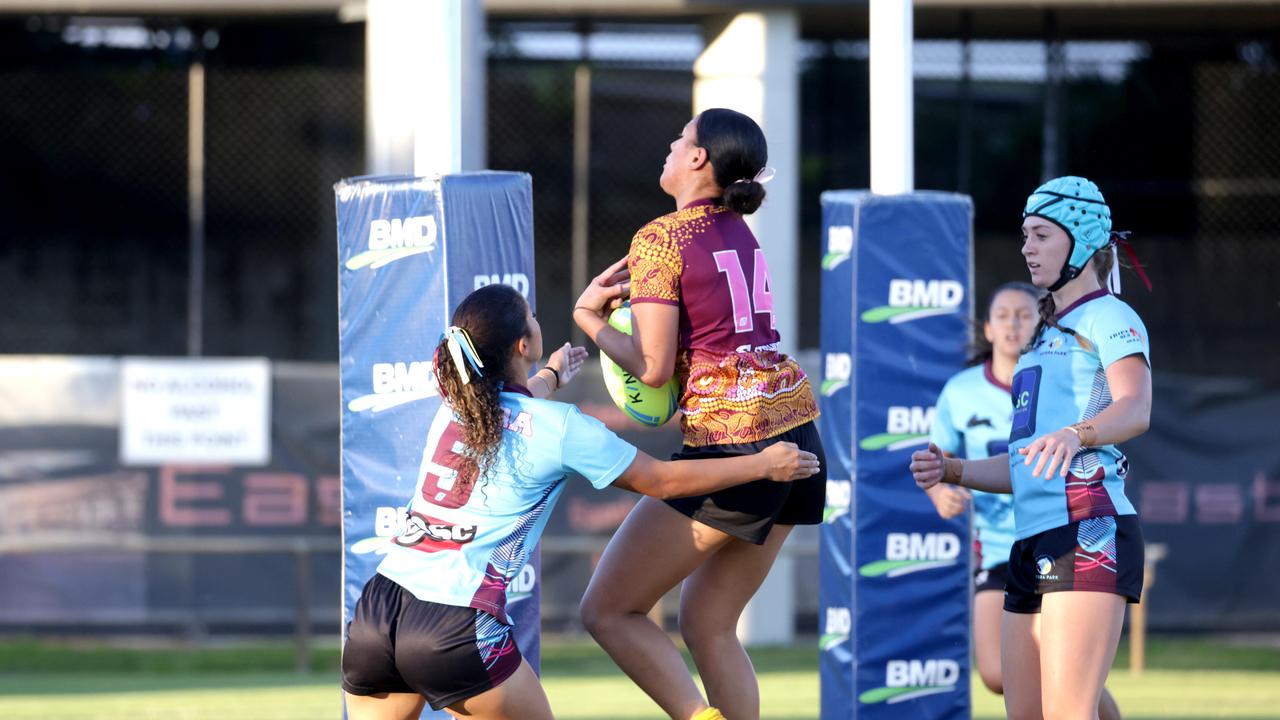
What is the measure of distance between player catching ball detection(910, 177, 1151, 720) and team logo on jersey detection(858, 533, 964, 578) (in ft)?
6.29

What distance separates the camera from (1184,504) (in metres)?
12.2

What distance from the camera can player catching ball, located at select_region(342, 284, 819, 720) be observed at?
13.5 feet

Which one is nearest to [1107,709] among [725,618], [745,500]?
[725,618]

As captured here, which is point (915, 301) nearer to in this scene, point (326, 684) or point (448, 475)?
point (448, 475)

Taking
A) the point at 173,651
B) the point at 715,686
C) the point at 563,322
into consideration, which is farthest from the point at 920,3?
the point at 715,686

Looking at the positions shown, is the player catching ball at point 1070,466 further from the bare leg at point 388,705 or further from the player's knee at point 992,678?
the player's knee at point 992,678

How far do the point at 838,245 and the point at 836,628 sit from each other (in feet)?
5.35

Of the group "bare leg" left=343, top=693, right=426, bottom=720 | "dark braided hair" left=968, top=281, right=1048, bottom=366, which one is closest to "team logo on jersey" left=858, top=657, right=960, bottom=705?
"dark braided hair" left=968, top=281, right=1048, bottom=366

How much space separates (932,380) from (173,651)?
7259mm

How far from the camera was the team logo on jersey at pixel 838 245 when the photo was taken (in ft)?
21.6

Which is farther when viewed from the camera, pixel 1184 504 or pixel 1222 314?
pixel 1222 314

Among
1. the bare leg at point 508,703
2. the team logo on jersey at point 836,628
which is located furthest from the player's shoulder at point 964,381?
the bare leg at point 508,703

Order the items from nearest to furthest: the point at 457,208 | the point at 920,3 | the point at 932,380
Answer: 1. the point at 457,208
2. the point at 932,380
3. the point at 920,3

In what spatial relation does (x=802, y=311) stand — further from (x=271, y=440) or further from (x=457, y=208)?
(x=457, y=208)
